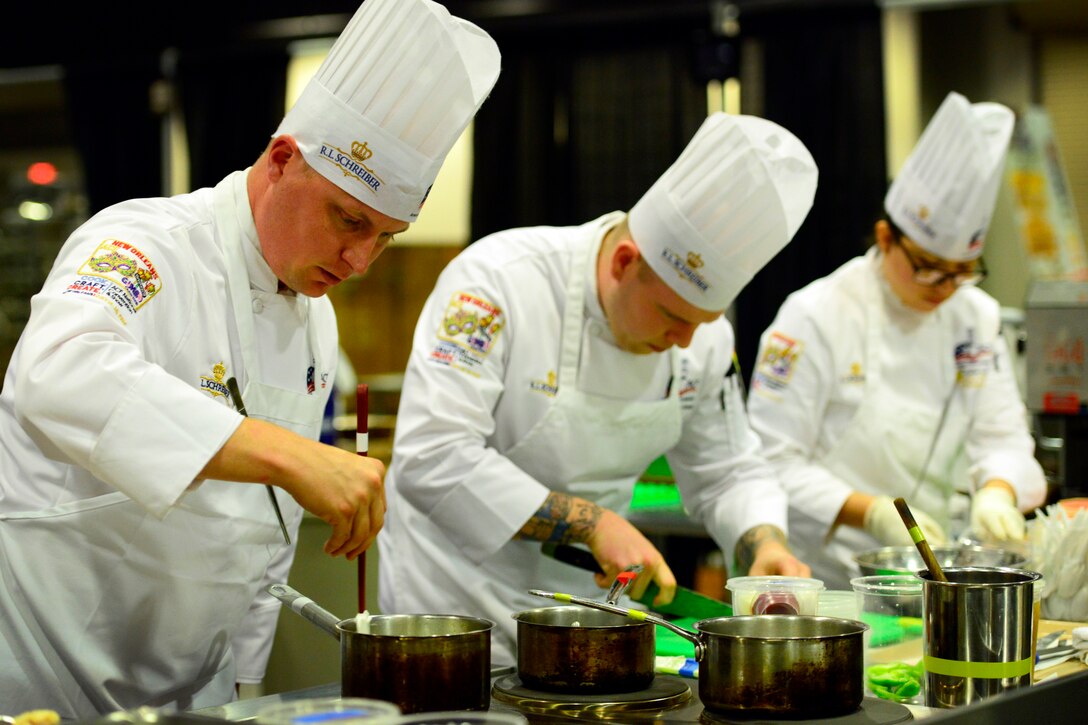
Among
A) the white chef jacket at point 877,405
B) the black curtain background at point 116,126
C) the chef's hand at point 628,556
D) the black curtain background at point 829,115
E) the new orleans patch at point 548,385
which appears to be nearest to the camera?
Answer: the chef's hand at point 628,556

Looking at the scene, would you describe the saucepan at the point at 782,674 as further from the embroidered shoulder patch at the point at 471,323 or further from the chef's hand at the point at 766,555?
the embroidered shoulder patch at the point at 471,323

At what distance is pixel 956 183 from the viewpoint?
130 inches

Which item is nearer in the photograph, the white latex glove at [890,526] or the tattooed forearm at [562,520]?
the tattooed forearm at [562,520]

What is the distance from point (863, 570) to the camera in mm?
2465

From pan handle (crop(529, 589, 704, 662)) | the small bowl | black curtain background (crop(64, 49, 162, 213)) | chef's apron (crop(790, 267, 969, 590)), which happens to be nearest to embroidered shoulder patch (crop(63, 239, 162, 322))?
pan handle (crop(529, 589, 704, 662))

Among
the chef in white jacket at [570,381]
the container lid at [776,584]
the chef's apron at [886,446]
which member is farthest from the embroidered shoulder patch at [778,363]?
the container lid at [776,584]

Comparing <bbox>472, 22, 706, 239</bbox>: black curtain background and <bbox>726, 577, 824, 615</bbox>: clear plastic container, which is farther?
<bbox>472, 22, 706, 239</bbox>: black curtain background

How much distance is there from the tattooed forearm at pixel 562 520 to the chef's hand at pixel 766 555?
0.36 metres

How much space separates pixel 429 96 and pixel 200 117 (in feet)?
14.8

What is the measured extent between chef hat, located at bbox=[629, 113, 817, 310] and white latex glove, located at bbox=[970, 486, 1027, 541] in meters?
0.92

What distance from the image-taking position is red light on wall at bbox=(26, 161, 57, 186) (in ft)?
22.4

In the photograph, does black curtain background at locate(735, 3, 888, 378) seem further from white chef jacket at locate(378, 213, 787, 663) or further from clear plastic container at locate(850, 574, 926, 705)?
clear plastic container at locate(850, 574, 926, 705)

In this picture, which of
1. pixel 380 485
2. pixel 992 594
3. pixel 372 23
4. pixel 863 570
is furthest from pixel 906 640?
pixel 372 23

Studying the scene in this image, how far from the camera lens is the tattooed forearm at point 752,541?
101 inches
